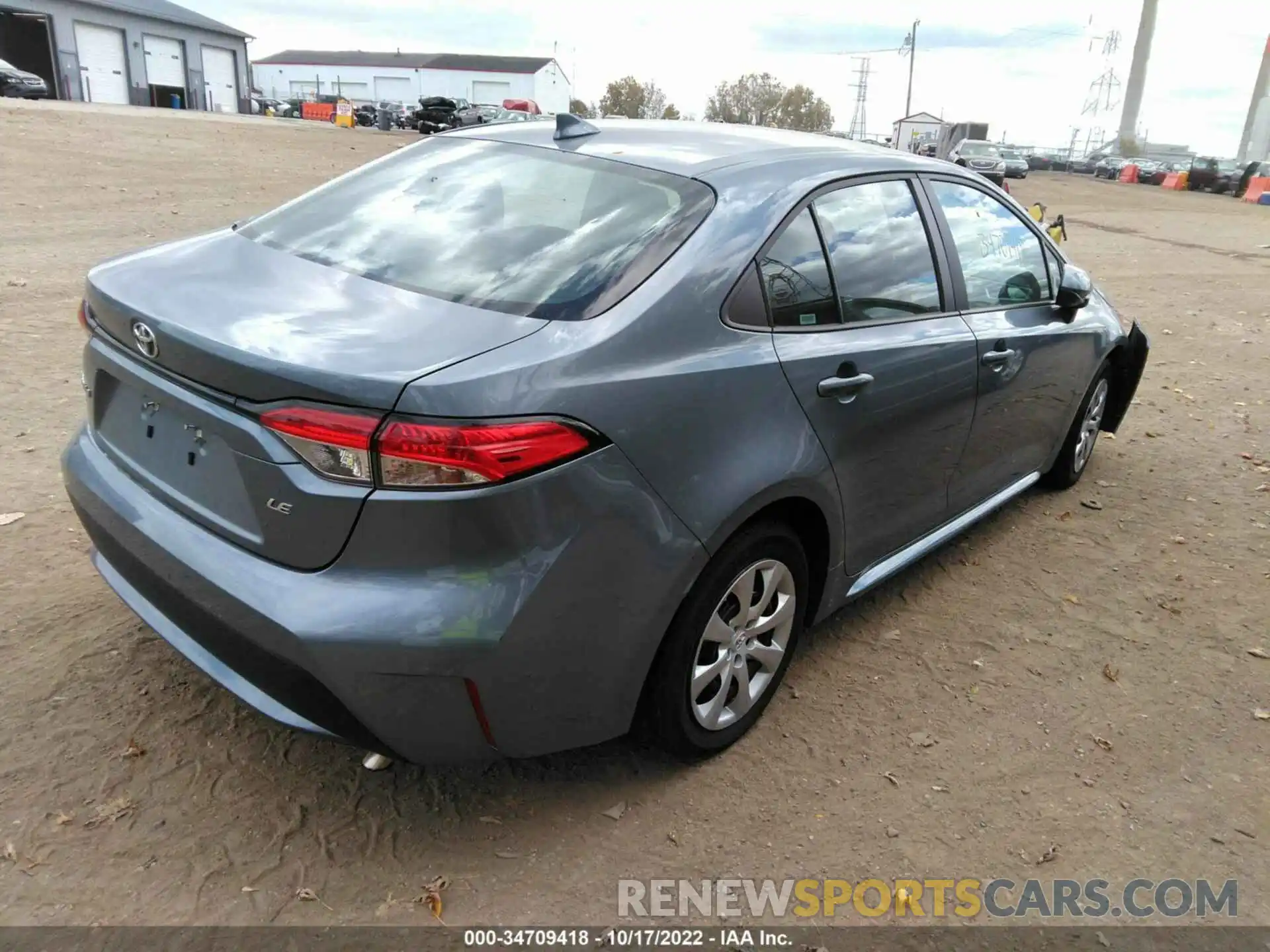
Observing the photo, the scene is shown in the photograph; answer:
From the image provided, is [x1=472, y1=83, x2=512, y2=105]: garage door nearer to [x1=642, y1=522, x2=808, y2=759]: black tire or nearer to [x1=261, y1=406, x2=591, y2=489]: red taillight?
[x1=642, y1=522, x2=808, y2=759]: black tire

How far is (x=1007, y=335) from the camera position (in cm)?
370

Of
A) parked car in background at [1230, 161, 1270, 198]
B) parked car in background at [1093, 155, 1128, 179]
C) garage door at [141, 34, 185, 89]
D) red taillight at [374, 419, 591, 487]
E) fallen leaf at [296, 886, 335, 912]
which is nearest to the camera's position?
red taillight at [374, 419, 591, 487]

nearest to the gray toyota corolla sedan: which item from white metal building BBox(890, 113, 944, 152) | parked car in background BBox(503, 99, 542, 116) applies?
parked car in background BBox(503, 99, 542, 116)

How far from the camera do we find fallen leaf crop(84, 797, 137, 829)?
7.96ft

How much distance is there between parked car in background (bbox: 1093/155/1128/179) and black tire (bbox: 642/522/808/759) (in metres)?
63.1

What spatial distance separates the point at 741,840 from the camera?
99.9 inches

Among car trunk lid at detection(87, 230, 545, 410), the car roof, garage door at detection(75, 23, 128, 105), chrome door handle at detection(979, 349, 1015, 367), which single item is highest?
garage door at detection(75, 23, 128, 105)

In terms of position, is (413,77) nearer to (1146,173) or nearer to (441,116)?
(441,116)

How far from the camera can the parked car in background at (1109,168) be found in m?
57.3

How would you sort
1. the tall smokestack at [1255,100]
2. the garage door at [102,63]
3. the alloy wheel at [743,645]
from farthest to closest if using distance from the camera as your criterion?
the tall smokestack at [1255,100]
the garage door at [102,63]
the alloy wheel at [743,645]

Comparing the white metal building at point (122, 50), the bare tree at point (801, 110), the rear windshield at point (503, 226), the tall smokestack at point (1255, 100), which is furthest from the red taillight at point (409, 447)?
the bare tree at point (801, 110)

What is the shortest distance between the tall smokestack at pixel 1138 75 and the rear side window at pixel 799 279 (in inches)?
4040

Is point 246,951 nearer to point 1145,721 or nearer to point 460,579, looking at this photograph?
point 460,579

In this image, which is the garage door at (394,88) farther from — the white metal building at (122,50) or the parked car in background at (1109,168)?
the parked car in background at (1109,168)
